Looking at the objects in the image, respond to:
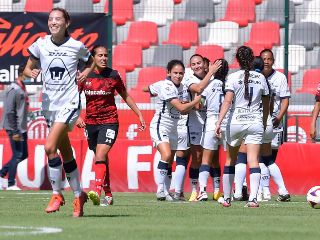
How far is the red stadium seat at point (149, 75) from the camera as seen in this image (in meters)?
22.6

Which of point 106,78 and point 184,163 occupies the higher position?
point 106,78

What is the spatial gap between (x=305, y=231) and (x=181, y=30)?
15.9m

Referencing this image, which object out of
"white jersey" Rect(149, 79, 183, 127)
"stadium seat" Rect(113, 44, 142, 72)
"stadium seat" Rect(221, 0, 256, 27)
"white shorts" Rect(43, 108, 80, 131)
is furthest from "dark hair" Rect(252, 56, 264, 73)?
"stadium seat" Rect(221, 0, 256, 27)

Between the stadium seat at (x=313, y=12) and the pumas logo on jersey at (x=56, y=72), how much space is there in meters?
13.4

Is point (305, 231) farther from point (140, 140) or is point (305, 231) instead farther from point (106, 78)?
point (140, 140)

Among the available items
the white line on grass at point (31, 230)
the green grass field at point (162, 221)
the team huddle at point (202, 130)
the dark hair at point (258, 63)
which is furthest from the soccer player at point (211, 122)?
the white line on grass at point (31, 230)

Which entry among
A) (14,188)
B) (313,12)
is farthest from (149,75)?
(14,188)

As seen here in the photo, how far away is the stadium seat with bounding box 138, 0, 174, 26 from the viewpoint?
2539 centimetres

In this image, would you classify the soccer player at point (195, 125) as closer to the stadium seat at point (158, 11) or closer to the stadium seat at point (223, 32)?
the stadium seat at point (223, 32)

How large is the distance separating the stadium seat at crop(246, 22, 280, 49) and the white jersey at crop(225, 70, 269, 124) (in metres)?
10.9

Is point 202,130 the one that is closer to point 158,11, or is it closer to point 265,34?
point 265,34

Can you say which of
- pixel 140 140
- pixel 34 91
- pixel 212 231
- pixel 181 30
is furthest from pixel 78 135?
pixel 212 231

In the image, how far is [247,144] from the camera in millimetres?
13930

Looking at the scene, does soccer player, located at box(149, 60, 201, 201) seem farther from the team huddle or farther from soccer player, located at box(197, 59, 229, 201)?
soccer player, located at box(197, 59, 229, 201)
